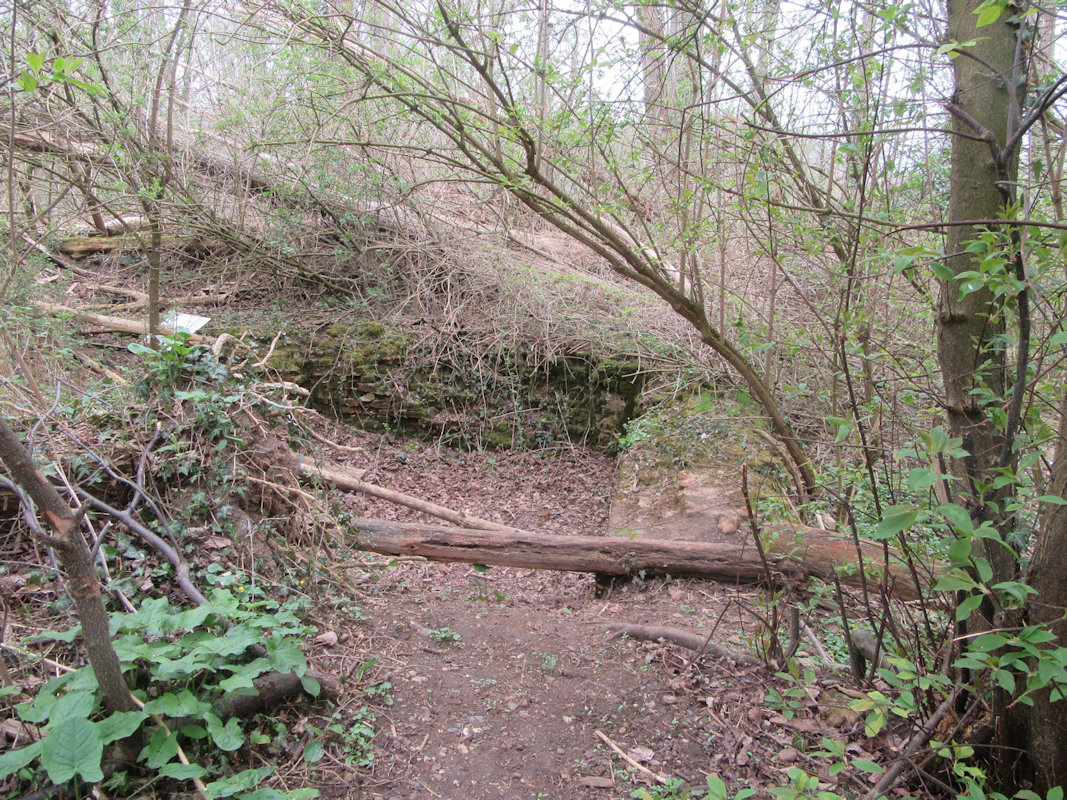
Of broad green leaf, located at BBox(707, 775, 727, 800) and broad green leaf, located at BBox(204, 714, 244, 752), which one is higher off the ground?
broad green leaf, located at BBox(707, 775, 727, 800)

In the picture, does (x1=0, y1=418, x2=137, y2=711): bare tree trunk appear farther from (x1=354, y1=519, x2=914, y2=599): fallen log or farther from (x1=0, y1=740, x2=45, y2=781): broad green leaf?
(x1=354, y1=519, x2=914, y2=599): fallen log

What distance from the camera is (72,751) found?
1.68m

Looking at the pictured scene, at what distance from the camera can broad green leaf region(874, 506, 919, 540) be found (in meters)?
1.49

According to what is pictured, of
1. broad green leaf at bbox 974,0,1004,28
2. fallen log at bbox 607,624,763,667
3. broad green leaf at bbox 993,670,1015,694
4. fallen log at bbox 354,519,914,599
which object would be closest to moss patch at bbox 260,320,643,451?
fallen log at bbox 354,519,914,599

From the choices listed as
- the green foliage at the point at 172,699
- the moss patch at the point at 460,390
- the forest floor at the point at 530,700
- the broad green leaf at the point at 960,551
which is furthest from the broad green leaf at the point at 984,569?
the moss patch at the point at 460,390

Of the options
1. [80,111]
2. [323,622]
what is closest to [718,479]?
[323,622]

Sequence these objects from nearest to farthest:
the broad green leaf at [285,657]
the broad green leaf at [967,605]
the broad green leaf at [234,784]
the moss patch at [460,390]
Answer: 1. the broad green leaf at [967,605]
2. the broad green leaf at [234,784]
3. the broad green leaf at [285,657]
4. the moss patch at [460,390]

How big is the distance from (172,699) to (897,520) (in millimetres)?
2250

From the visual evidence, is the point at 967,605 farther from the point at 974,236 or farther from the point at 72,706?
the point at 72,706

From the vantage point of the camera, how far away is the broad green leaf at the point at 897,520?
4.88 feet

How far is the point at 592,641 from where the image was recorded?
12.2 feet

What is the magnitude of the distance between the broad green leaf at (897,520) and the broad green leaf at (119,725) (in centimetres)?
221

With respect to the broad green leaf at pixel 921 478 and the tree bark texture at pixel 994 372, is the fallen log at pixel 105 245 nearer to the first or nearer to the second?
the tree bark texture at pixel 994 372

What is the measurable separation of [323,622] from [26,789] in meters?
1.41
